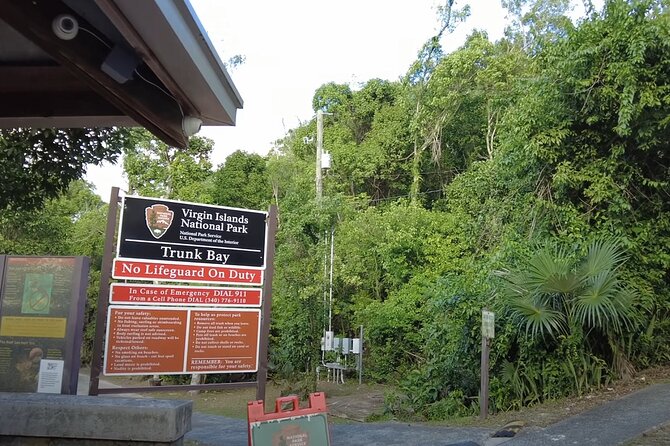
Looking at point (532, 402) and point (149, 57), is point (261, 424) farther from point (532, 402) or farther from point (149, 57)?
point (532, 402)

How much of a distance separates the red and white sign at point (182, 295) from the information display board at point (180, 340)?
8 centimetres

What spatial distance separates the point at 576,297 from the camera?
957cm

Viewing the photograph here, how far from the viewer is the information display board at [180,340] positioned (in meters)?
6.25

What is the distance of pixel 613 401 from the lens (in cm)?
861

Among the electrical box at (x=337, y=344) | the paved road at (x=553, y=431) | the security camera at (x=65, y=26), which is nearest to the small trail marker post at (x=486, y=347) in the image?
the paved road at (x=553, y=431)

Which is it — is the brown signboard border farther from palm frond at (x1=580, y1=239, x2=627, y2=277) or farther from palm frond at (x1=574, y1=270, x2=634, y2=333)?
palm frond at (x1=580, y1=239, x2=627, y2=277)

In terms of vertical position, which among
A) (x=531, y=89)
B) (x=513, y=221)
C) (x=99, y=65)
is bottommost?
(x=99, y=65)

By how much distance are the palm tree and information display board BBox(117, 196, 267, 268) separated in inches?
193

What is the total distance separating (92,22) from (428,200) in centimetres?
2526

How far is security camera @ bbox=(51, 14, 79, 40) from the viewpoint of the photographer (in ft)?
11.6

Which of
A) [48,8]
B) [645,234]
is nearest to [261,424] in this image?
[48,8]

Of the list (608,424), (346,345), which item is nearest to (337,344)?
(346,345)

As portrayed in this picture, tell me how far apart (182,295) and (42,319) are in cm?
145

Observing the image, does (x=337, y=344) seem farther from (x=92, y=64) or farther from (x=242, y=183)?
(x=92, y=64)
